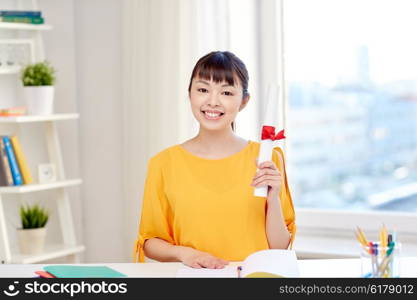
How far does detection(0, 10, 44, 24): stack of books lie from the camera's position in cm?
329

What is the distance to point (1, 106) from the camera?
3416 mm

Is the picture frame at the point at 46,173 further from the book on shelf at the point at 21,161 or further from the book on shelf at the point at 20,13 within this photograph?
the book on shelf at the point at 20,13

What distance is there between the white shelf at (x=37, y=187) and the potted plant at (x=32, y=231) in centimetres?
10

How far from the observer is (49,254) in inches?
132

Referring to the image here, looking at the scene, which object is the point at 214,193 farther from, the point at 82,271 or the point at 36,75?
the point at 36,75

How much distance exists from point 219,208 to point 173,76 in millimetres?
1365

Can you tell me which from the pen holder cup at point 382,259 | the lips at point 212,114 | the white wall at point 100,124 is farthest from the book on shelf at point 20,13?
the pen holder cup at point 382,259

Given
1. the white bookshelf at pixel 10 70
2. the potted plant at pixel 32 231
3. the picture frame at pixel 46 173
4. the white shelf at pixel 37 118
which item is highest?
the white bookshelf at pixel 10 70

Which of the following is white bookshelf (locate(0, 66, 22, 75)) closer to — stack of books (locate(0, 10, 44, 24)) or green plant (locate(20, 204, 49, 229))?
stack of books (locate(0, 10, 44, 24))

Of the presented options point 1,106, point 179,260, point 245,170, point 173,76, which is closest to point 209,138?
point 245,170

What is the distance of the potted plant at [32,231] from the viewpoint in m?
3.31

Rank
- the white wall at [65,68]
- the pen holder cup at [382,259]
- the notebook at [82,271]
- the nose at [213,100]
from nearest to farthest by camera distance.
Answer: the pen holder cup at [382,259], the notebook at [82,271], the nose at [213,100], the white wall at [65,68]

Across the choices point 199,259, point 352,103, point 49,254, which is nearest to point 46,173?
point 49,254

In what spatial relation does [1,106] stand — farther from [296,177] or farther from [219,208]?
[219,208]
